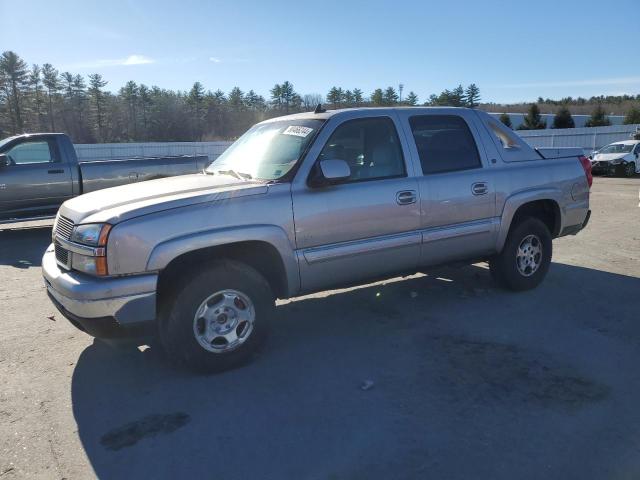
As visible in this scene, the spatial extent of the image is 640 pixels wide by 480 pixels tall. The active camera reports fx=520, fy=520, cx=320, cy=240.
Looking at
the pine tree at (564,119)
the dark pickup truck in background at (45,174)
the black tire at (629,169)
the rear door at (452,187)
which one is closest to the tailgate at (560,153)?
the rear door at (452,187)

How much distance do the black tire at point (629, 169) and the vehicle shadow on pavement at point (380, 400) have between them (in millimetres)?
20767

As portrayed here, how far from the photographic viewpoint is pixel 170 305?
12.5 feet

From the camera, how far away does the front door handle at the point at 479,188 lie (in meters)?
5.19

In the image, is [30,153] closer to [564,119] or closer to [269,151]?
[269,151]

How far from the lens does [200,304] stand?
3820mm

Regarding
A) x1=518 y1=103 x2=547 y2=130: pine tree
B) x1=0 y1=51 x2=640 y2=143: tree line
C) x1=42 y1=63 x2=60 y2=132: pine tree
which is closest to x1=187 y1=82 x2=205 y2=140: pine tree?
x1=0 y1=51 x2=640 y2=143: tree line

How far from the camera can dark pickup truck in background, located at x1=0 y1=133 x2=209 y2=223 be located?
9688mm

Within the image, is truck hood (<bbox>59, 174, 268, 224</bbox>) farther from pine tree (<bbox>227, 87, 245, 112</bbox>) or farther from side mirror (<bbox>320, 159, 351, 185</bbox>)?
pine tree (<bbox>227, 87, 245, 112</bbox>)

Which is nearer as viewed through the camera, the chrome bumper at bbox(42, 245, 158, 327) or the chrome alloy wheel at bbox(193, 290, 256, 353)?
the chrome bumper at bbox(42, 245, 158, 327)

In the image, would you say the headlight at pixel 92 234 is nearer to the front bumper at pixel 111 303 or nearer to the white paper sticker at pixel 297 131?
the front bumper at pixel 111 303

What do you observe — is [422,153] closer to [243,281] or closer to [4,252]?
[243,281]

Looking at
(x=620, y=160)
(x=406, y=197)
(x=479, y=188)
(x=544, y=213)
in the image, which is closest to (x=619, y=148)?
(x=620, y=160)

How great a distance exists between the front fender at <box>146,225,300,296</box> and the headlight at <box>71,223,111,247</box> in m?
0.34

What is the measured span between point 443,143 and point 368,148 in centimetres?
91
